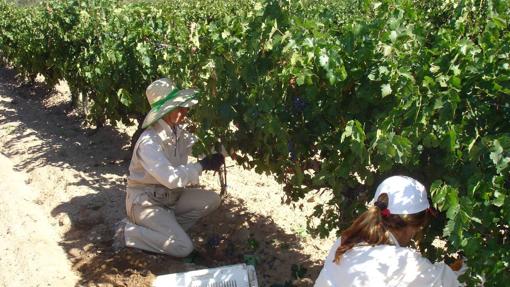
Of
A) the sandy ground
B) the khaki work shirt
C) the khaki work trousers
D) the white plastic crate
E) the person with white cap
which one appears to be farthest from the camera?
the khaki work trousers

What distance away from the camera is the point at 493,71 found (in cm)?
226

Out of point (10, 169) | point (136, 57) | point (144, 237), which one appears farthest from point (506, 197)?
point (10, 169)

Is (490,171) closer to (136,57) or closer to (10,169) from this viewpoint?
(136,57)

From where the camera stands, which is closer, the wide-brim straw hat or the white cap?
the white cap

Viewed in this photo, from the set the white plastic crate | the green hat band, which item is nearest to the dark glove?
the green hat band

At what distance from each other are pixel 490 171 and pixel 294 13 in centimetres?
155

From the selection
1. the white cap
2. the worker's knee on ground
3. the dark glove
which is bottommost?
the worker's knee on ground

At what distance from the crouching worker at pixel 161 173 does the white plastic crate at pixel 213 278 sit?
83 centimetres

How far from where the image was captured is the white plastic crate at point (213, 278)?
10.5 ft

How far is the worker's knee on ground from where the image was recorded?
13.4 feet

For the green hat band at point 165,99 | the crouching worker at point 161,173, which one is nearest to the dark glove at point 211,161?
the crouching worker at point 161,173

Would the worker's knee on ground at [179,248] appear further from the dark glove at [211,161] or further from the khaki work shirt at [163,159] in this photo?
the dark glove at [211,161]

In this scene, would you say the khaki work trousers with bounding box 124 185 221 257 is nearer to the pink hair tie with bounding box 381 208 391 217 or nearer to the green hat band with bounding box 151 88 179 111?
the green hat band with bounding box 151 88 179 111

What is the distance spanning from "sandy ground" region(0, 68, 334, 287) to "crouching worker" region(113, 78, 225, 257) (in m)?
0.15
